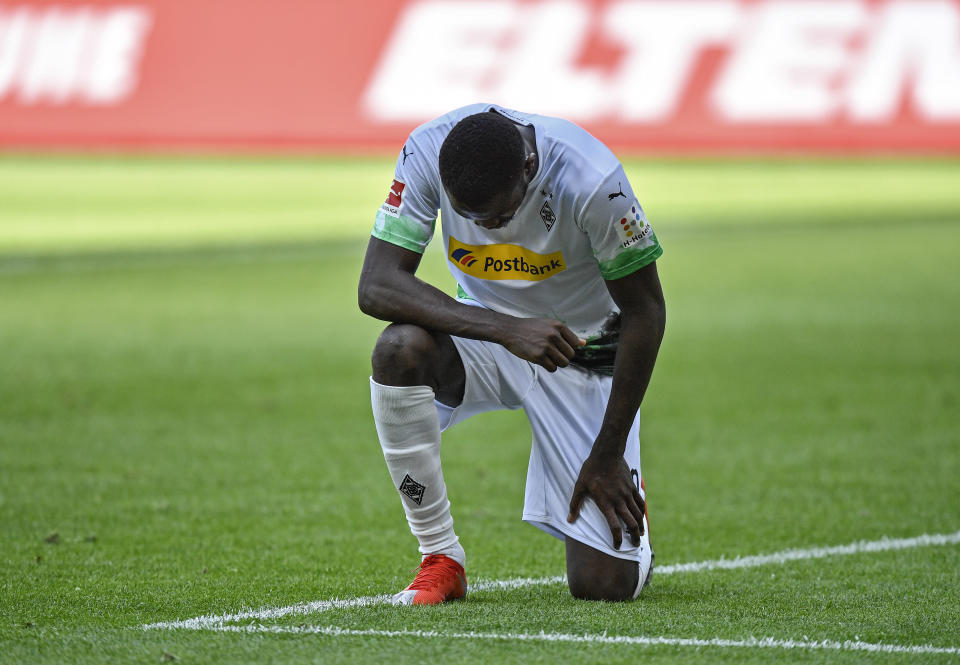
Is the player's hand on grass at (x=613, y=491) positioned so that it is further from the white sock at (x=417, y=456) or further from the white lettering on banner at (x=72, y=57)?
the white lettering on banner at (x=72, y=57)

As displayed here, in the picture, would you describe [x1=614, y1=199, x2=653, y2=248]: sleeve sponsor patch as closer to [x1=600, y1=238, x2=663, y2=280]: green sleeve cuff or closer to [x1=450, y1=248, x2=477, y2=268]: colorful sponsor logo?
[x1=600, y1=238, x2=663, y2=280]: green sleeve cuff

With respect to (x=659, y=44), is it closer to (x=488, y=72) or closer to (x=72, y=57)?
(x=488, y=72)

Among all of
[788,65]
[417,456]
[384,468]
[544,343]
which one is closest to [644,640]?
[544,343]

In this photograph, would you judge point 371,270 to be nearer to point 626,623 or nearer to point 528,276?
point 528,276

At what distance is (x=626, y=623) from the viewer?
443 cm

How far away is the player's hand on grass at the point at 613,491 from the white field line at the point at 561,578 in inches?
17.2

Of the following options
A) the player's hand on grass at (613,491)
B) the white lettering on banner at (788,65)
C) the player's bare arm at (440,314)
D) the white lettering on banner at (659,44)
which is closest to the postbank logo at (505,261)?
the player's bare arm at (440,314)

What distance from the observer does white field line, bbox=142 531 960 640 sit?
14.7 ft

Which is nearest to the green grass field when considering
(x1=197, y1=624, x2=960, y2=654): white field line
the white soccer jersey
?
(x1=197, y1=624, x2=960, y2=654): white field line

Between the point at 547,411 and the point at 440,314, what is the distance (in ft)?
2.10

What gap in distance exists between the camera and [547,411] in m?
5.19

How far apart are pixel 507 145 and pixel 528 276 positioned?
708mm

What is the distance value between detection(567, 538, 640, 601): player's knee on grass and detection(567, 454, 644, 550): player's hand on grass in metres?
0.07

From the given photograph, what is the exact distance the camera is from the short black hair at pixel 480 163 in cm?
442
